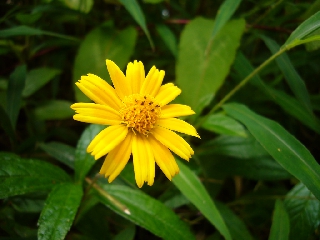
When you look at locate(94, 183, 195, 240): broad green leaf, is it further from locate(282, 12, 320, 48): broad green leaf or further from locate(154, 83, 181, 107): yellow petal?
locate(282, 12, 320, 48): broad green leaf

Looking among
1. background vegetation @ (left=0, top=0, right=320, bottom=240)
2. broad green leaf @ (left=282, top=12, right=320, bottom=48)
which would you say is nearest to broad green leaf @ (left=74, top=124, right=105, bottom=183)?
background vegetation @ (left=0, top=0, right=320, bottom=240)

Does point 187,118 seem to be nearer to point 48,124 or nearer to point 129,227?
point 129,227

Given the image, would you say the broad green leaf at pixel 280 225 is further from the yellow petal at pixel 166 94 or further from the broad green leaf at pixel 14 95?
the broad green leaf at pixel 14 95

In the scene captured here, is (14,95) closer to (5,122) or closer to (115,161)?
(5,122)

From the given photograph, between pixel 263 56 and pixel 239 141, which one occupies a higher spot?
pixel 263 56

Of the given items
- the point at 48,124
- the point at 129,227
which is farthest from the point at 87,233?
the point at 48,124

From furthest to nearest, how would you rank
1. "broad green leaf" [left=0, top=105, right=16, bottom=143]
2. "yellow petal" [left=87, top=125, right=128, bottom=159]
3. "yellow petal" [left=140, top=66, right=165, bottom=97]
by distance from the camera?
"broad green leaf" [left=0, top=105, right=16, bottom=143]
"yellow petal" [left=140, top=66, right=165, bottom=97]
"yellow petal" [left=87, top=125, right=128, bottom=159]
